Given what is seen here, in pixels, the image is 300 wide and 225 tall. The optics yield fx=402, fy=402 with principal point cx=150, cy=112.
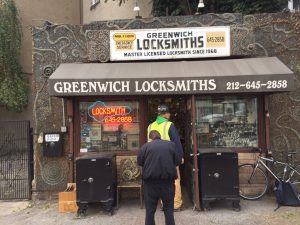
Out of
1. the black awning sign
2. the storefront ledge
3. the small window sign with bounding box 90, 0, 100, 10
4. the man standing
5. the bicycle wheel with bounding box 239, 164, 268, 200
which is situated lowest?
the storefront ledge

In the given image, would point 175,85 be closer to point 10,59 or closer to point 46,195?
point 46,195

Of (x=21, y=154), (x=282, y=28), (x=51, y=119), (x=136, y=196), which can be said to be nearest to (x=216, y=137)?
(x=136, y=196)

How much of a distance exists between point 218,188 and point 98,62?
376 cm

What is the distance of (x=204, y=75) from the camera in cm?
762

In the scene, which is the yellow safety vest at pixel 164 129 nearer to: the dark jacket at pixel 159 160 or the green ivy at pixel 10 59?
the dark jacket at pixel 159 160

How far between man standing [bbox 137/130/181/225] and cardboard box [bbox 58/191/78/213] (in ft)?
8.04

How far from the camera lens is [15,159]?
934 centimetres

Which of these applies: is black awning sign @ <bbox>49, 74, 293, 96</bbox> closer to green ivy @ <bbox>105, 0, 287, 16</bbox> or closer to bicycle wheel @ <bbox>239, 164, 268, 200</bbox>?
bicycle wheel @ <bbox>239, 164, 268, 200</bbox>

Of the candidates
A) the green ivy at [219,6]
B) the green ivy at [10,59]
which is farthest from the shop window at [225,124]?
the green ivy at [10,59]

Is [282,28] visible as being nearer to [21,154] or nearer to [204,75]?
[204,75]

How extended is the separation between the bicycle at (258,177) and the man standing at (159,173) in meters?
3.19

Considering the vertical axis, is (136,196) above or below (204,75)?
below

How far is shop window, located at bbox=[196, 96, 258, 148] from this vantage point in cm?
888

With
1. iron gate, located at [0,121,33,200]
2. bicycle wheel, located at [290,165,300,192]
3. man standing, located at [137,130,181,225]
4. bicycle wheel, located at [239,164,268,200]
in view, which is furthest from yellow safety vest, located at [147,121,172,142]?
iron gate, located at [0,121,33,200]
